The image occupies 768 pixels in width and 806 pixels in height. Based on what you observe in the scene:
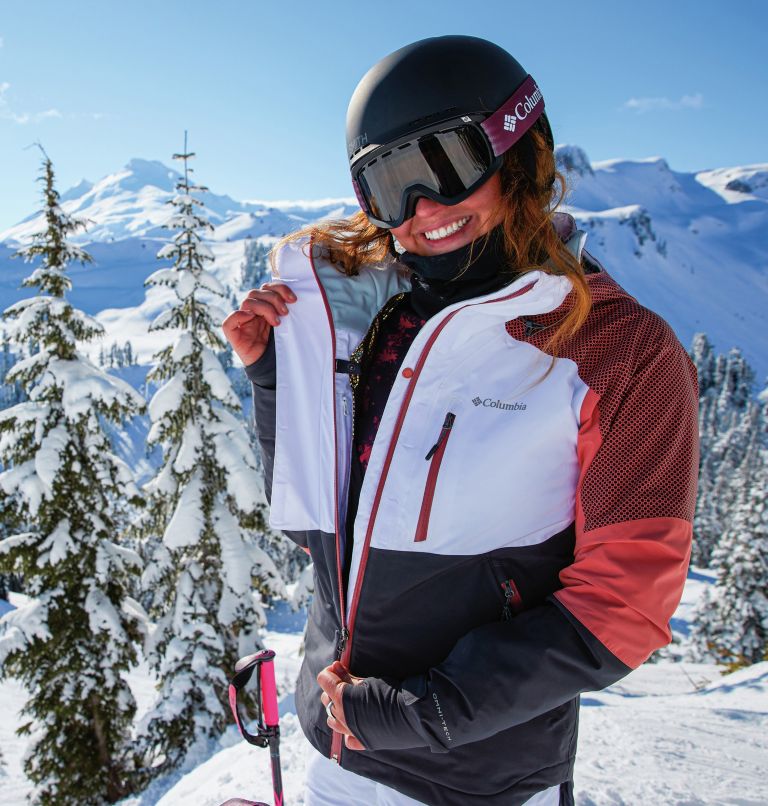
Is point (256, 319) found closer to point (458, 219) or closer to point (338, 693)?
point (458, 219)

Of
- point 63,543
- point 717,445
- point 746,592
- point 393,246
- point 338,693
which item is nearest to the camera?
point 338,693

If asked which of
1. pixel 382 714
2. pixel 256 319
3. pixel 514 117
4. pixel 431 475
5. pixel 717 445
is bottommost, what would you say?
pixel 717 445

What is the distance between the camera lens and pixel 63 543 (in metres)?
11.9

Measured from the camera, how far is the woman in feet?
4.90

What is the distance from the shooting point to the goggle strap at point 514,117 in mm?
1903

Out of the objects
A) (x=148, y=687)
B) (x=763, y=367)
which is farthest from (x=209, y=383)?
(x=763, y=367)

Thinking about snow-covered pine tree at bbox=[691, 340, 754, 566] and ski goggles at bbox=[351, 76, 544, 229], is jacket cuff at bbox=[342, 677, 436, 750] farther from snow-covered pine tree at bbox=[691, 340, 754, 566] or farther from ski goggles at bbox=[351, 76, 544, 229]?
snow-covered pine tree at bbox=[691, 340, 754, 566]

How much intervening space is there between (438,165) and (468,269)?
358 mm

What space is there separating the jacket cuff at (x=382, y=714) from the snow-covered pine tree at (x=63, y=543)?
1147 cm

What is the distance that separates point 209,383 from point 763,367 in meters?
226

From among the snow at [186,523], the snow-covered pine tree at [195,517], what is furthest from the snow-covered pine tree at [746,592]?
the snow at [186,523]

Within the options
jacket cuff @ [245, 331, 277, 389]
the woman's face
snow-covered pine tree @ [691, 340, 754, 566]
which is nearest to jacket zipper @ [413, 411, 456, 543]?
the woman's face

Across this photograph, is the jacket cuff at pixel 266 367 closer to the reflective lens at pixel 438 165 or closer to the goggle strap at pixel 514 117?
the reflective lens at pixel 438 165

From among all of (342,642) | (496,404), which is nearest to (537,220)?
(496,404)
